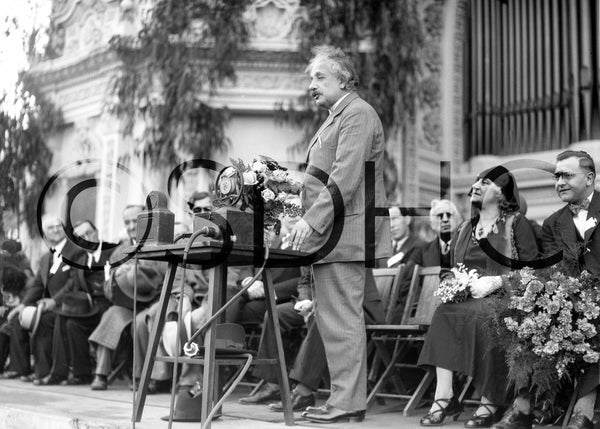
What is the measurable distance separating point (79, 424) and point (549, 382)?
2258mm

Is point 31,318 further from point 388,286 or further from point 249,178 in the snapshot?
point 249,178

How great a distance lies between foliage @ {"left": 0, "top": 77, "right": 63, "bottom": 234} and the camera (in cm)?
987

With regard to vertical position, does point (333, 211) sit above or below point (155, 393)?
above

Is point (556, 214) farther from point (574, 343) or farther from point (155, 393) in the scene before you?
point (155, 393)

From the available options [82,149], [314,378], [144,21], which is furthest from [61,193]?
[314,378]

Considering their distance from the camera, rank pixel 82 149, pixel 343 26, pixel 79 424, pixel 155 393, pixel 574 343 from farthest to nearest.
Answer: pixel 82 149 → pixel 343 26 → pixel 155 393 → pixel 79 424 → pixel 574 343

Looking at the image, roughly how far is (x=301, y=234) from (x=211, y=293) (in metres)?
0.52

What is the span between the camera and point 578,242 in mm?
4145

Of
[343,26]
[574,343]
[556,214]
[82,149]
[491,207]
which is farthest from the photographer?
[82,149]

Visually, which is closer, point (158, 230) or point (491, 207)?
point (158, 230)

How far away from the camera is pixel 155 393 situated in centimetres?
604

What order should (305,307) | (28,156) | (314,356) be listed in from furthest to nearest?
(28,156)
(305,307)
(314,356)

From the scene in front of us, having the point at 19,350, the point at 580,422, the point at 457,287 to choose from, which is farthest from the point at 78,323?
the point at 580,422

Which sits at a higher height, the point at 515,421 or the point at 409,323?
the point at 409,323
